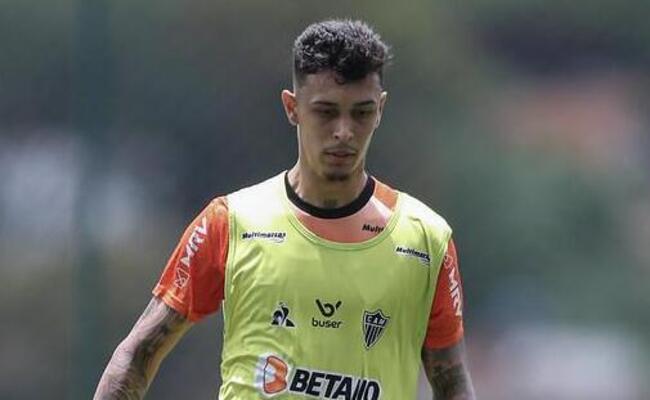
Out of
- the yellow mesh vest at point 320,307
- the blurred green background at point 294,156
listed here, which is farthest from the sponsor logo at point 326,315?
the blurred green background at point 294,156

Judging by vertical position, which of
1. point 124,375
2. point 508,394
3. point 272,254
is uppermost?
point 272,254

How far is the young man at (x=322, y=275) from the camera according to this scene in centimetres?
400

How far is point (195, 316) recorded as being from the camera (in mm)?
4133

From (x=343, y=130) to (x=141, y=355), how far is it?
2.33 feet

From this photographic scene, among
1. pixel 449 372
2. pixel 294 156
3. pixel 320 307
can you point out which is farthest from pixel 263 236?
pixel 294 156

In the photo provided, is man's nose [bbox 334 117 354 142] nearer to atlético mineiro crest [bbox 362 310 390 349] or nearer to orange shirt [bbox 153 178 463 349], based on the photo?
orange shirt [bbox 153 178 463 349]

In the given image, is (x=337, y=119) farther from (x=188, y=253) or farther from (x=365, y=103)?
(x=188, y=253)

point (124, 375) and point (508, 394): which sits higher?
point (124, 375)

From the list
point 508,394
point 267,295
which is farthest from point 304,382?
point 508,394

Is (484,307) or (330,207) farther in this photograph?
(484,307)

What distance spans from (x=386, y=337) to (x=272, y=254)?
321 millimetres

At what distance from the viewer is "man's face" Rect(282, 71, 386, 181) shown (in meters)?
3.99

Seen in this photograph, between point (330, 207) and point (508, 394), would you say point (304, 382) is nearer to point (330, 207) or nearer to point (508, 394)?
point (330, 207)

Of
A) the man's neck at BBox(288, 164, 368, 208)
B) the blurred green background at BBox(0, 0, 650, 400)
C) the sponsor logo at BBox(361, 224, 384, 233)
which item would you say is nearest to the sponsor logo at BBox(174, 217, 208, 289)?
the man's neck at BBox(288, 164, 368, 208)
